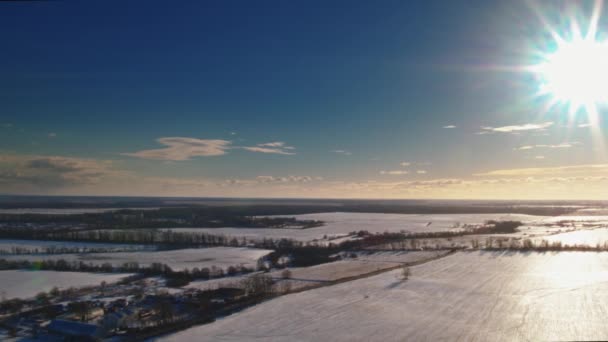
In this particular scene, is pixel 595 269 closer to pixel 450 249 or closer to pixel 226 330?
pixel 450 249

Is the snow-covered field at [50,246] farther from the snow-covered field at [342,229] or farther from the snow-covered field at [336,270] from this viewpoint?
the snow-covered field at [336,270]

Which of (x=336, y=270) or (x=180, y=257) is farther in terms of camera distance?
(x=180, y=257)

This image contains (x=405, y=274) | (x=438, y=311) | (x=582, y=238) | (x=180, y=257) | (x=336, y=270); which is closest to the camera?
(x=438, y=311)

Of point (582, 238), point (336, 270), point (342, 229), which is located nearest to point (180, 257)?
point (336, 270)

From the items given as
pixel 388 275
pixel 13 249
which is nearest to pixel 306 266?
pixel 388 275

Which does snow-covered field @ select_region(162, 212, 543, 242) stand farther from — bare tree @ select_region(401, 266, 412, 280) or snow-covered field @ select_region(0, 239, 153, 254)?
bare tree @ select_region(401, 266, 412, 280)

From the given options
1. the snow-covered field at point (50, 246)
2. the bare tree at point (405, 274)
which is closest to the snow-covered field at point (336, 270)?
the bare tree at point (405, 274)

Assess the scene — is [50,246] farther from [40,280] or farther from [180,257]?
[40,280]

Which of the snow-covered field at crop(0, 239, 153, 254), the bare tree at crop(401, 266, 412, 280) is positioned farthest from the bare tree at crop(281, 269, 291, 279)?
the snow-covered field at crop(0, 239, 153, 254)
